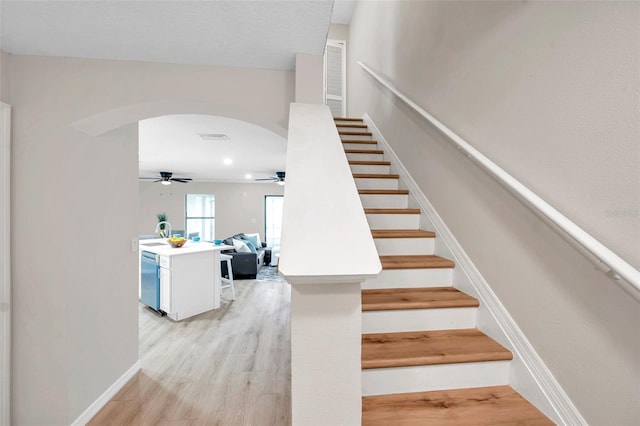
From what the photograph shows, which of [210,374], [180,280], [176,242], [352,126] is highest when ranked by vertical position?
[352,126]

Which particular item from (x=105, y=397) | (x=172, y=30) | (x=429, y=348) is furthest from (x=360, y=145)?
(x=105, y=397)

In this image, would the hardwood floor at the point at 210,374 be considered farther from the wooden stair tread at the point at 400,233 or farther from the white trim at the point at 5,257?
the wooden stair tread at the point at 400,233

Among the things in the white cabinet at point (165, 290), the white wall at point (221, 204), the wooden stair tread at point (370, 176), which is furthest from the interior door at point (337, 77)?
the white wall at point (221, 204)

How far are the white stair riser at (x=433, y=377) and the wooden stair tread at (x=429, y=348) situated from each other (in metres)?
0.03

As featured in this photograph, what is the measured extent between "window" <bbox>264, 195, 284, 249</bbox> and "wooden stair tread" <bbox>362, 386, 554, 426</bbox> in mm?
8400

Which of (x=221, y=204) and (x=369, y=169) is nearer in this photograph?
(x=369, y=169)

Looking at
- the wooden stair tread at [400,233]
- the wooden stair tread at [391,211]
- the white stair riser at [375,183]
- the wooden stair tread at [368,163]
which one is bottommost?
the wooden stair tread at [400,233]

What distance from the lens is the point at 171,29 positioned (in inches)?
58.2

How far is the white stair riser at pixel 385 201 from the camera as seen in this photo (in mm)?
2338

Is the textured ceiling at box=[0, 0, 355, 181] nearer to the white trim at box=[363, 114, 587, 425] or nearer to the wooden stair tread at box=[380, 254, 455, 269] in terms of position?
the wooden stair tread at box=[380, 254, 455, 269]

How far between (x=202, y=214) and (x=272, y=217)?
2.13 metres

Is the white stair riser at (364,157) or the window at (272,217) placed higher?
the white stair riser at (364,157)

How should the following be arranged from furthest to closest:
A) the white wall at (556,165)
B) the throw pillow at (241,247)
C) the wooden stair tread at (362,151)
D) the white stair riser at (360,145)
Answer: the throw pillow at (241,247) < the white stair riser at (360,145) < the wooden stair tread at (362,151) < the white wall at (556,165)

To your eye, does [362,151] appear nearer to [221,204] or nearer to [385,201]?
[385,201]
